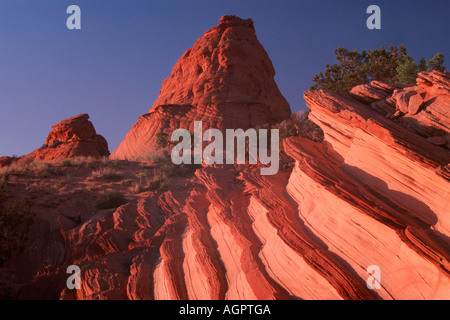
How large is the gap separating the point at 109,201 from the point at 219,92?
Answer: 65.9 feet

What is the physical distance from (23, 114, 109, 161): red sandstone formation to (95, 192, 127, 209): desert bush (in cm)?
1672

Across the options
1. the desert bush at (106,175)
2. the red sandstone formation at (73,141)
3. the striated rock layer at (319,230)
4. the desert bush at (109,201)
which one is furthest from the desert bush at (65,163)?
the striated rock layer at (319,230)

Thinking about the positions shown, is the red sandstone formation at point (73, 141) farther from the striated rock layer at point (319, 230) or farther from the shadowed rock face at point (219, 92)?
the striated rock layer at point (319, 230)

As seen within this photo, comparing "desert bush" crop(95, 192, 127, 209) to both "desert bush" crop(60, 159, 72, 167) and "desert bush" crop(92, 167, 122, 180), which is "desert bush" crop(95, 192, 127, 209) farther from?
"desert bush" crop(60, 159, 72, 167)

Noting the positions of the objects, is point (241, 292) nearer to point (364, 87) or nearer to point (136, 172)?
point (364, 87)

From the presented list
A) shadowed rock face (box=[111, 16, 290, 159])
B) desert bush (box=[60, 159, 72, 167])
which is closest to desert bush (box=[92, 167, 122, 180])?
desert bush (box=[60, 159, 72, 167])

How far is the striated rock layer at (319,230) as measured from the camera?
4477 mm

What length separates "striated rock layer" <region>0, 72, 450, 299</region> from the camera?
448 cm

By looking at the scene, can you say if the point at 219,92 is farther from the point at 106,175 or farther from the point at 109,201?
the point at 109,201

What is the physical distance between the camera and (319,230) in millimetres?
5488

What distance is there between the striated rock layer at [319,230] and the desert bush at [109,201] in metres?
4.00

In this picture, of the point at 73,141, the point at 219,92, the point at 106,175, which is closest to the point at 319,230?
the point at 106,175

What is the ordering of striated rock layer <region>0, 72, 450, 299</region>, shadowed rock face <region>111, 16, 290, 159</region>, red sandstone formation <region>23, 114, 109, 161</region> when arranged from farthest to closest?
shadowed rock face <region>111, 16, 290, 159</region> < red sandstone formation <region>23, 114, 109, 161</region> < striated rock layer <region>0, 72, 450, 299</region>
